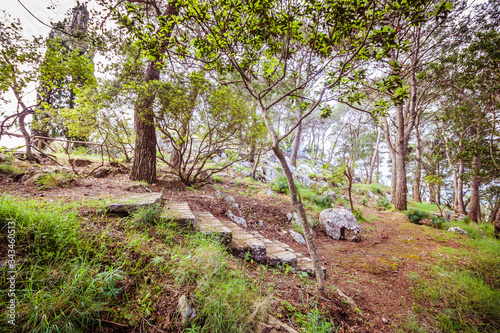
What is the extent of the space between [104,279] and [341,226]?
4.90 metres

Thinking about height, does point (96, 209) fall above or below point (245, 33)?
below

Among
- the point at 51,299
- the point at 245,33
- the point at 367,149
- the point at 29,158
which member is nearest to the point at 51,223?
the point at 51,299

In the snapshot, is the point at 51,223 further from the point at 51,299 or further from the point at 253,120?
the point at 253,120

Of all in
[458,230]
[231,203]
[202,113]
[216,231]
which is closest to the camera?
[216,231]

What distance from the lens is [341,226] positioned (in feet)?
15.3

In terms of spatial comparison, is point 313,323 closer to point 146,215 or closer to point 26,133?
point 146,215

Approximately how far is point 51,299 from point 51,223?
0.81 metres

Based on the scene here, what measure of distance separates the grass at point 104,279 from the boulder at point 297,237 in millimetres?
2623

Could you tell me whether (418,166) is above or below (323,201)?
above

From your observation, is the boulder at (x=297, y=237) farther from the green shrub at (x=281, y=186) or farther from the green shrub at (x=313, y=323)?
the green shrub at (x=281, y=186)

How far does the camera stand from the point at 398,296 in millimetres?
2518

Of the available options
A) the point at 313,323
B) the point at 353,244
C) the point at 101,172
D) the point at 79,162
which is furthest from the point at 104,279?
the point at 79,162

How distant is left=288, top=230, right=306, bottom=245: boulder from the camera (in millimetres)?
4238

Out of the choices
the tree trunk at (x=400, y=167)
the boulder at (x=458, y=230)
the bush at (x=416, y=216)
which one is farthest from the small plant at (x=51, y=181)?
the tree trunk at (x=400, y=167)
